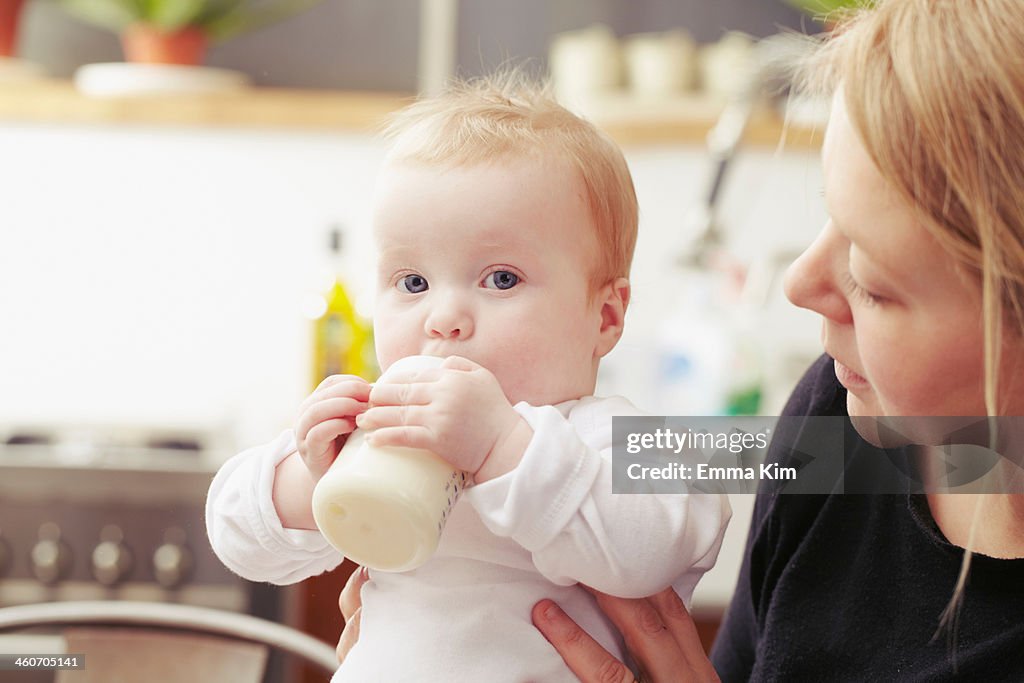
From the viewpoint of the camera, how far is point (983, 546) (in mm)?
803

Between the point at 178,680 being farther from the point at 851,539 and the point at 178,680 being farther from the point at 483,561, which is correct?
the point at 851,539

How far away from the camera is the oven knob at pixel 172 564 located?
1.85m

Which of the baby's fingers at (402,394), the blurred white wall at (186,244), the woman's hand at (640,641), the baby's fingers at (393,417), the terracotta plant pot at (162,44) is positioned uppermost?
the terracotta plant pot at (162,44)

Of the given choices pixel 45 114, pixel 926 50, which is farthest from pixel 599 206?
pixel 45 114

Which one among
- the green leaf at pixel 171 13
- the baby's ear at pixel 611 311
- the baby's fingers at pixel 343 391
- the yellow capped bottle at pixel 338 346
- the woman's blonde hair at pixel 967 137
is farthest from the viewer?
the green leaf at pixel 171 13

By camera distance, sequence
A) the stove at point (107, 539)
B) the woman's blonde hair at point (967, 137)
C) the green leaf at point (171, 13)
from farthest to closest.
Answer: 1. the green leaf at point (171, 13)
2. the stove at point (107, 539)
3. the woman's blonde hair at point (967, 137)

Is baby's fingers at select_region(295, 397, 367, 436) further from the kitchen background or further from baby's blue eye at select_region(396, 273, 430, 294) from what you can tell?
the kitchen background

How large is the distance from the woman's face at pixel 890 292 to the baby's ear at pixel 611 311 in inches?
6.0

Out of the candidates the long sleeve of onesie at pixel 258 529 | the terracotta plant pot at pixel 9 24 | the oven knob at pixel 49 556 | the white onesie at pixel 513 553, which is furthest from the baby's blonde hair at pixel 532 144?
the terracotta plant pot at pixel 9 24

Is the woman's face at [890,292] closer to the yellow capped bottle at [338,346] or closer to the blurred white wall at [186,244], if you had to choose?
the yellow capped bottle at [338,346]

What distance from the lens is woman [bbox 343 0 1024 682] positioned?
63cm

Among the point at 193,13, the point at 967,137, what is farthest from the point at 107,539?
the point at 967,137

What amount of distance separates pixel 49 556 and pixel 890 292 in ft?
5.06

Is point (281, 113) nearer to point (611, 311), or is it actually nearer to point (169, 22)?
point (169, 22)
